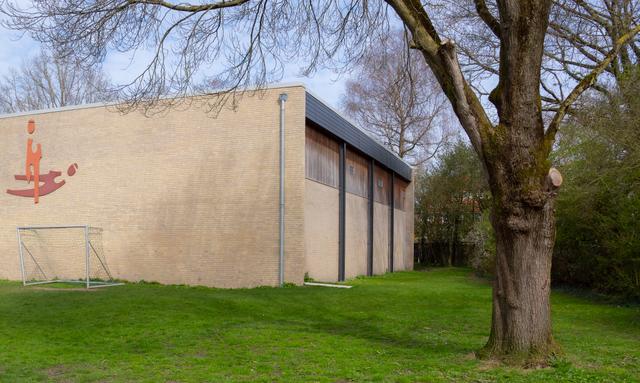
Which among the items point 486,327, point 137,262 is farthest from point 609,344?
point 137,262

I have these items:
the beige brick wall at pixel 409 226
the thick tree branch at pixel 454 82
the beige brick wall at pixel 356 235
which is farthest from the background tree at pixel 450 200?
the thick tree branch at pixel 454 82

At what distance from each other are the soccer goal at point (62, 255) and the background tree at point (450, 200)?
21.8 metres

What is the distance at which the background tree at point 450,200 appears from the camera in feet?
116

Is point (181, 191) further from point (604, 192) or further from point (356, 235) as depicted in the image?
point (604, 192)

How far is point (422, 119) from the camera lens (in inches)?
1474

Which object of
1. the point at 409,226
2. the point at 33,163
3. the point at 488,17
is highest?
the point at 488,17

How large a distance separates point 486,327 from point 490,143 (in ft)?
14.6

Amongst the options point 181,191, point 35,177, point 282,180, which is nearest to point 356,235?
point 282,180

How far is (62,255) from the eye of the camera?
19.8m

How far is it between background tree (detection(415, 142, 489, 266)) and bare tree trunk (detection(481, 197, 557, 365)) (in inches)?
1103

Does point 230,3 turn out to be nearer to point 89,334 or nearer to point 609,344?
point 89,334

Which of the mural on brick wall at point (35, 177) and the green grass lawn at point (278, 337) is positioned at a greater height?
the mural on brick wall at point (35, 177)

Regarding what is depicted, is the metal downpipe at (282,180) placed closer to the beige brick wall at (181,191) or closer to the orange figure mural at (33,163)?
the beige brick wall at (181,191)

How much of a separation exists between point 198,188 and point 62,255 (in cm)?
550
